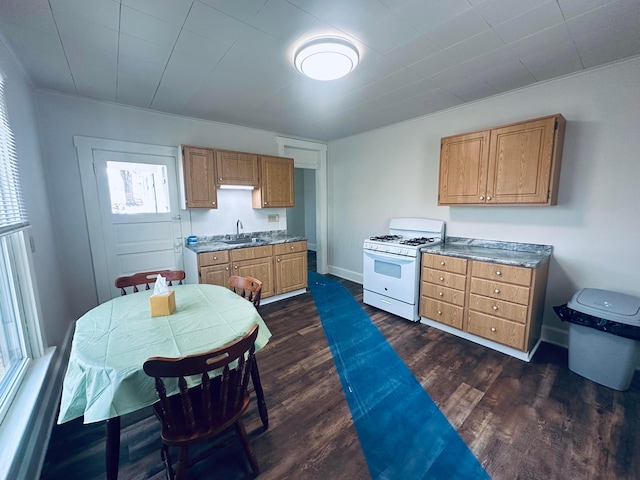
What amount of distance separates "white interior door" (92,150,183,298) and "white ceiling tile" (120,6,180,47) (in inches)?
69.9

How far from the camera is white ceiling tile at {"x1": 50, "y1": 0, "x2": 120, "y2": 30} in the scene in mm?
1505

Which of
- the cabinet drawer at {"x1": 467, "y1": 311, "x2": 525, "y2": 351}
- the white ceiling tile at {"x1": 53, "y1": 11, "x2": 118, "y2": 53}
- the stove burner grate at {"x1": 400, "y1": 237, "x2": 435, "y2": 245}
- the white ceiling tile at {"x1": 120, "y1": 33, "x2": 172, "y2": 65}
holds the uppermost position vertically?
the white ceiling tile at {"x1": 120, "y1": 33, "x2": 172, "y2": 65}

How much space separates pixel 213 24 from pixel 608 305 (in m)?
3.56

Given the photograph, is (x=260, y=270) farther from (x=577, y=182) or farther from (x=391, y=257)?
→ (x=577, y=182)

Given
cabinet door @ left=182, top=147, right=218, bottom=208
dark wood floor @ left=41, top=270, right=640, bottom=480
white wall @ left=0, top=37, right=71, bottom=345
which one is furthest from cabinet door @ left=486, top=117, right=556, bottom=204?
white wall @ left=0, top=37, right=71, bottom=345

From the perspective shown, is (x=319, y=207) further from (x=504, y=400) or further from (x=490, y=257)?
(x=504, y=400)

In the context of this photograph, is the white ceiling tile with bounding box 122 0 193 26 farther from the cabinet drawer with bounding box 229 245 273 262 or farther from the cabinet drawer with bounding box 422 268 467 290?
the cabinet drawer with bounding box 422 268 467 290

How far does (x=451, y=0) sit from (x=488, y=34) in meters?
0.53

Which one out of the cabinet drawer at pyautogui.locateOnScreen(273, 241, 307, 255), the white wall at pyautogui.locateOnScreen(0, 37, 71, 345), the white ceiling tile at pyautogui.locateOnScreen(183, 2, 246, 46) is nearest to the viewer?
the white ceiling tile at pyautogui.locateOnScreen(183, 2, 246, 46)

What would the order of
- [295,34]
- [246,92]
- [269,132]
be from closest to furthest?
[295,34] → [246,92] → [269,132]

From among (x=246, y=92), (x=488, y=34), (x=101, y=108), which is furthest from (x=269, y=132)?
(x=488, y=34)

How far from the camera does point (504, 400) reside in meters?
1.99

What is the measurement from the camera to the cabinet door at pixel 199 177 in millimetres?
3357

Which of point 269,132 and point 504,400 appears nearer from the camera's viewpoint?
point 504,400
